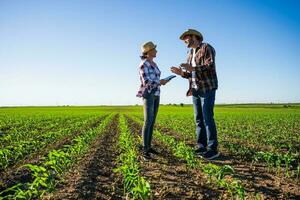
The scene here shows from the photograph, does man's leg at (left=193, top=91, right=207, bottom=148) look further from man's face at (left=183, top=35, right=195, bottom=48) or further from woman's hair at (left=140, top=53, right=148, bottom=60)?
woman's hair at (left=140, top=53, right=148, bottom=60)

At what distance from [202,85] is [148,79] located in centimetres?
113

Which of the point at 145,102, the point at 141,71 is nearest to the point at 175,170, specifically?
the point at 145,102

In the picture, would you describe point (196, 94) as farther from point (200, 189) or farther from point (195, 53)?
point (200, 189)

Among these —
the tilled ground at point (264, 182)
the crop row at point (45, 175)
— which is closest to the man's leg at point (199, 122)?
the tilled ground at point (264, 182)

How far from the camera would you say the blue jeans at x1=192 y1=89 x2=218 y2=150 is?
619 centimetres

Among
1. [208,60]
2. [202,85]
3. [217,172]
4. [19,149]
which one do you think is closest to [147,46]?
[208,60]

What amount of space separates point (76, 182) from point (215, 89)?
335 centimetres

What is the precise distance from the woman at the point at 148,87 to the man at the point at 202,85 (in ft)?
Answer: 1.49

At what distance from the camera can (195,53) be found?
6602mm

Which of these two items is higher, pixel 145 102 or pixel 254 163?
pixel 145 102

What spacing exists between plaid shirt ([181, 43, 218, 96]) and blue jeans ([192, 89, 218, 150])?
0.47 ft

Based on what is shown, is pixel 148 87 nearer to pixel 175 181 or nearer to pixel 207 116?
pixel 207 116

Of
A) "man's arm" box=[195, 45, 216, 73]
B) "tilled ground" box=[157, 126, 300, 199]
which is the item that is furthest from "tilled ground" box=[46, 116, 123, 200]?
"man's arm" box=[195, 45, 216, 73]

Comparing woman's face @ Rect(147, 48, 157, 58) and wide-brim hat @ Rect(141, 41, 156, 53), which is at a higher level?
wide-brim hat @ Rect(141, 41, 156, 53)
